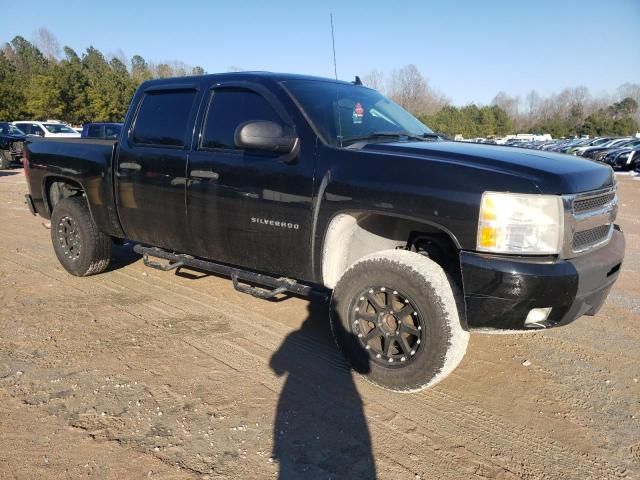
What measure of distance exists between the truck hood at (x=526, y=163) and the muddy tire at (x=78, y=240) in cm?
337

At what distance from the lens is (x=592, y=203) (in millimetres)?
3037

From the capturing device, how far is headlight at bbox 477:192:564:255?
8.83 ft

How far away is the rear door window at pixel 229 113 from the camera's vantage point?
12.3ft

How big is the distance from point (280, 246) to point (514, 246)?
5.28ft

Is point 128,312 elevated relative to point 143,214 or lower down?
lower down

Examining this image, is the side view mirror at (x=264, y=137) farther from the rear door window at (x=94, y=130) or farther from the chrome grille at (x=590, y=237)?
the rear door window at (x=94, y=130)

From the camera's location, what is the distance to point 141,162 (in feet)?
14.5

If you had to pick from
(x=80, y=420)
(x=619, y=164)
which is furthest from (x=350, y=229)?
(x=619, y=164)

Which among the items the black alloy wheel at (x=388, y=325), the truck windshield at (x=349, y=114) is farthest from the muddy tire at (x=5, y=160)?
the black alloy wheel at (x=388, y=325)

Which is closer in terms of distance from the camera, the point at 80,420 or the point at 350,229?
the point at 80,420

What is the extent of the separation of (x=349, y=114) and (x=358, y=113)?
12 cm

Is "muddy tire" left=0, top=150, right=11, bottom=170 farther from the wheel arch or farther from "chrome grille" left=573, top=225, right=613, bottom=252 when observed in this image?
"chrome grille" left=573, top=225, right=613, bottom=252

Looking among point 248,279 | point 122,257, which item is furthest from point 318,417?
point 122,257

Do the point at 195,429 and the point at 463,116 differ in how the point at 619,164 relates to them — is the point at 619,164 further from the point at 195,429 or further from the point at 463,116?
the point at 463,116
